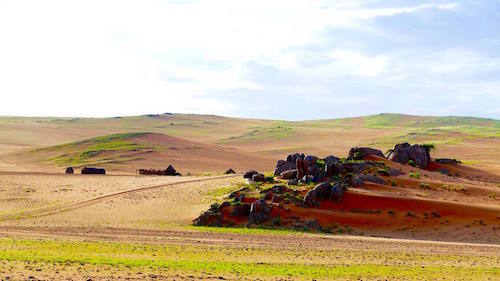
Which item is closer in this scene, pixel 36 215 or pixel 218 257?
pixel 218 257

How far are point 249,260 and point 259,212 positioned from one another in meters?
15.2

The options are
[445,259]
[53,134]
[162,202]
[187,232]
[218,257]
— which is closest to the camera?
[218,257]

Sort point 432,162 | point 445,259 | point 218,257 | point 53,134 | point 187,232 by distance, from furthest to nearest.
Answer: point 53,134 → point 432,162 → point 187,232 → point 445,259 → point 218,257

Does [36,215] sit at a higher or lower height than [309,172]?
lower

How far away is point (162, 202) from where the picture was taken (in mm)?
46156

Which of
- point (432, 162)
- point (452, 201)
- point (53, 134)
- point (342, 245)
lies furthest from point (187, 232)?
point (53, 134)

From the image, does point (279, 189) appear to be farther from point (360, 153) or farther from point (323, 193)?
point (360, 153)

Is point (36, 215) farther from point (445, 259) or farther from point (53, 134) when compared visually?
point (53, 134)

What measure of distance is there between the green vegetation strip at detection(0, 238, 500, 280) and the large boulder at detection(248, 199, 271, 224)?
10928mm

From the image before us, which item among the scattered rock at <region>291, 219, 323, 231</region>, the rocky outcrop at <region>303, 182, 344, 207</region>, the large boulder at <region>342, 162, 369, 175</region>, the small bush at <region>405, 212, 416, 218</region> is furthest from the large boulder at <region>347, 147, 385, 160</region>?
the scattered rock at <region>291, 219, 323, 231</region>

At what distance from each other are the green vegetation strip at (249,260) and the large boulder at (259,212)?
1093 cm

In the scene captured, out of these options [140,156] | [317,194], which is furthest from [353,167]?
[140,156]

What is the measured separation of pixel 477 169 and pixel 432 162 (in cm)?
646

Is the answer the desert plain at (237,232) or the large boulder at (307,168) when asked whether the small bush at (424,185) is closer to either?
the desert plain at (237,232)
